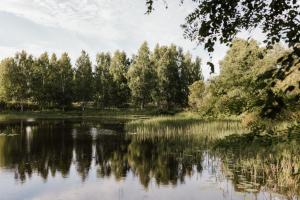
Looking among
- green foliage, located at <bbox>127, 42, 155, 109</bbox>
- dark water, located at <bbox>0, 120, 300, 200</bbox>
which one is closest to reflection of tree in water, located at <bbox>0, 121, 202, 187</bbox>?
dark water, located at <bbox>0, 120, 300, 200</bbox>

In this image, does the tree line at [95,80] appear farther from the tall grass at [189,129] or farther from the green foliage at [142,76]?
the tall grass at [189,129]

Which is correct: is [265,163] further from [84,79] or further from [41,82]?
[84,79]

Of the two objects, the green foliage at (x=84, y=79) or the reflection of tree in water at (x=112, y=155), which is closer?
the reflection of tree in water at (x=112, y=155)

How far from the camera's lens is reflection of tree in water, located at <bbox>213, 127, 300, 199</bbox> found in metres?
11.6

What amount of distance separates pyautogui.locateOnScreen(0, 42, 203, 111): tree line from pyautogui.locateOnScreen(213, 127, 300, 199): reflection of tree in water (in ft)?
215

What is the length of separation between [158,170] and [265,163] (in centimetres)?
608

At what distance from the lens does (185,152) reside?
80.7 feet

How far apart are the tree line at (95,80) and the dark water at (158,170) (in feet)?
174

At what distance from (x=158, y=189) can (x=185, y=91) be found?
7933 centimetres

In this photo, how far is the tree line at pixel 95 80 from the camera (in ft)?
262

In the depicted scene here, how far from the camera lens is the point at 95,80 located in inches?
3602

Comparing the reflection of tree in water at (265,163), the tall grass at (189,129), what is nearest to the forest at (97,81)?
the tall grass at (189,129)

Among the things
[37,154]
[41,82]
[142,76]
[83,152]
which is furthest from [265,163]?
[41,82]

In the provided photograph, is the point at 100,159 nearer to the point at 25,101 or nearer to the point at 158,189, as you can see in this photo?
the point at 158,189
